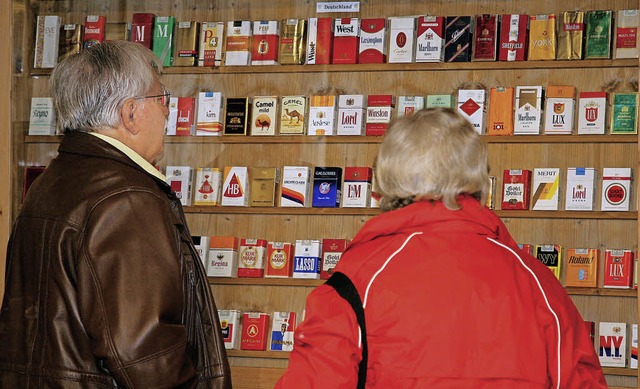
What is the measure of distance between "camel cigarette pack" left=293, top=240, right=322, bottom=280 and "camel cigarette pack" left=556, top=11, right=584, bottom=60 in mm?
1495

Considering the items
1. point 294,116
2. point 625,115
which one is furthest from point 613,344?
point 294,116

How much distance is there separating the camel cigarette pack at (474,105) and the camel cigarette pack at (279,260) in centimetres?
109

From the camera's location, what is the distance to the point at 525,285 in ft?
6.65

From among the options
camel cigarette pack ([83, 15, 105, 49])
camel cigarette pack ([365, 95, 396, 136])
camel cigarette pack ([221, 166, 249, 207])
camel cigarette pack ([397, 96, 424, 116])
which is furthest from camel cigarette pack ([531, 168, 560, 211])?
camel cigarette pack ([83, 15, 105, 49])

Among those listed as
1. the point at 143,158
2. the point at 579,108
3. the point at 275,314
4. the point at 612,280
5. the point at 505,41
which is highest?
the point at 505,41

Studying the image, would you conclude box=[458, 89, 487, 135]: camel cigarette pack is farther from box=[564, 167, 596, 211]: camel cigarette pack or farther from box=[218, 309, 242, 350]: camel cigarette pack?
box=[218, 309, 242, 350]: camel cigarette pack

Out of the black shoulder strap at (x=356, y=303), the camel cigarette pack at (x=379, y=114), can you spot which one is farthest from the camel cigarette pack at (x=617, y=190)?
the black shoulder strap at (x=356, y=303)

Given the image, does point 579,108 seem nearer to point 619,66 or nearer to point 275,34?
point 619,66

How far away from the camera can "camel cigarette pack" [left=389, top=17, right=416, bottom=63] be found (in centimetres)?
464

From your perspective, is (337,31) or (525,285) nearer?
(525,285)

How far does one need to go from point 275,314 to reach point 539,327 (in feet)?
9.16

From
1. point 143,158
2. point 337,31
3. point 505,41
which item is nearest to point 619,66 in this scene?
point 505,41

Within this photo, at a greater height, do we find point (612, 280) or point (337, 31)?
point (337, 31)

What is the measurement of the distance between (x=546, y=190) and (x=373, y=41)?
112 cm
